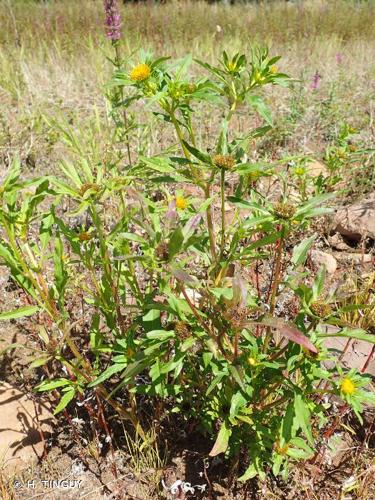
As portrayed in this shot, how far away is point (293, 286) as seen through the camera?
3.55ft

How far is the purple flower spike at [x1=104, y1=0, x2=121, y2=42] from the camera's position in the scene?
206cm

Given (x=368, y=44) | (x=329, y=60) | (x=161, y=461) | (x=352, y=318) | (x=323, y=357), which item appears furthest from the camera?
(x=368, y=44)

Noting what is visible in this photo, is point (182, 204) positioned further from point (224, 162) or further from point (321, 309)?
point (321, 309)

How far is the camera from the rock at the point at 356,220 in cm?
243

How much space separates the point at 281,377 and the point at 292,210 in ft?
1.53

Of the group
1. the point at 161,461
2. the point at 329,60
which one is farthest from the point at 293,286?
the point at 329,60

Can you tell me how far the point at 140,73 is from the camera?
114 cm

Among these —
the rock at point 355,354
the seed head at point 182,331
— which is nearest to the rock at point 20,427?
the seed head at point 182,331

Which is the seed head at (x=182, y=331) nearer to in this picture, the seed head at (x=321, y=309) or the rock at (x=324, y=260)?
the seed head at (x=321, y=309)

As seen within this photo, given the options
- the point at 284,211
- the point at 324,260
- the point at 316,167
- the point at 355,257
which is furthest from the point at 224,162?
the point at 316,167

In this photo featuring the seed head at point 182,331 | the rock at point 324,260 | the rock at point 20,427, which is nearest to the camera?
the seed head at point 182,331

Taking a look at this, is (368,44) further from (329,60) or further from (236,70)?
(236,70)

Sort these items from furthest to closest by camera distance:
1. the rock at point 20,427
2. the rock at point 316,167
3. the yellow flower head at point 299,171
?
the rock at point 316,167 → the yellow flower head at point 299,171 → the rock at point 20,427

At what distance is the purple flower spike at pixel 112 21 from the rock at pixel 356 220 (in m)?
1.51
